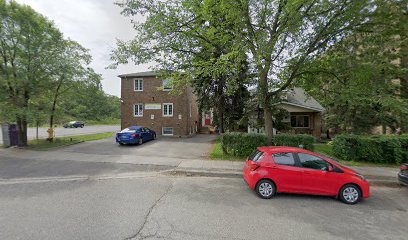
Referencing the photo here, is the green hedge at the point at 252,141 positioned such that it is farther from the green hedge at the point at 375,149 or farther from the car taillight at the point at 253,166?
the car taillight at the point at 253,166

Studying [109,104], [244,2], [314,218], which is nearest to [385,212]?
[314,218]

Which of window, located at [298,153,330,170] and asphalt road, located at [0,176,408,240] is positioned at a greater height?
window, located at [298,153,330,170]

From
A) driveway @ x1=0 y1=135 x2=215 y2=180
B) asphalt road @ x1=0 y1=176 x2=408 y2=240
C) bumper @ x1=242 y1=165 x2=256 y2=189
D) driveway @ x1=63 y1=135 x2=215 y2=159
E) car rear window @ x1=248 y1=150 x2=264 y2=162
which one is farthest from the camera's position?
driveway @ x1=63 y1=135 x2=215 y2=159

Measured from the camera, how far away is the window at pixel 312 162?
17.3 feet

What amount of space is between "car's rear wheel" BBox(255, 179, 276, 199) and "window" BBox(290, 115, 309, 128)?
1582 centimetres

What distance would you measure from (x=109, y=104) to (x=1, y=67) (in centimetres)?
5212

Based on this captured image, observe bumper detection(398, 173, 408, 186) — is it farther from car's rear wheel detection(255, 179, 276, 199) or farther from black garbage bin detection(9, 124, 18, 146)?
black garbage bin detection(9, 124, 18, 146)

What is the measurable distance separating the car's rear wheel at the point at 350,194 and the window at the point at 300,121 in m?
14.9

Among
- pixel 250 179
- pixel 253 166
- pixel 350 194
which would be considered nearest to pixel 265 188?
pixel 250 179

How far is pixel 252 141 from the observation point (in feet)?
32.1

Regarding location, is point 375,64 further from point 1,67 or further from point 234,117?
point 1,67

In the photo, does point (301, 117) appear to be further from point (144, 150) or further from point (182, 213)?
point (182, 213)

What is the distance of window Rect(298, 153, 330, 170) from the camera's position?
17.3 feet

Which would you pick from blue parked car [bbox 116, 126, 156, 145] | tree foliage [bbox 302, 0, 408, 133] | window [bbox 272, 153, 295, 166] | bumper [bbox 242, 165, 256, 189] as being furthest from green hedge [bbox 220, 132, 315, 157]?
blue parked car [bbox 116, 126, 156, 145]
